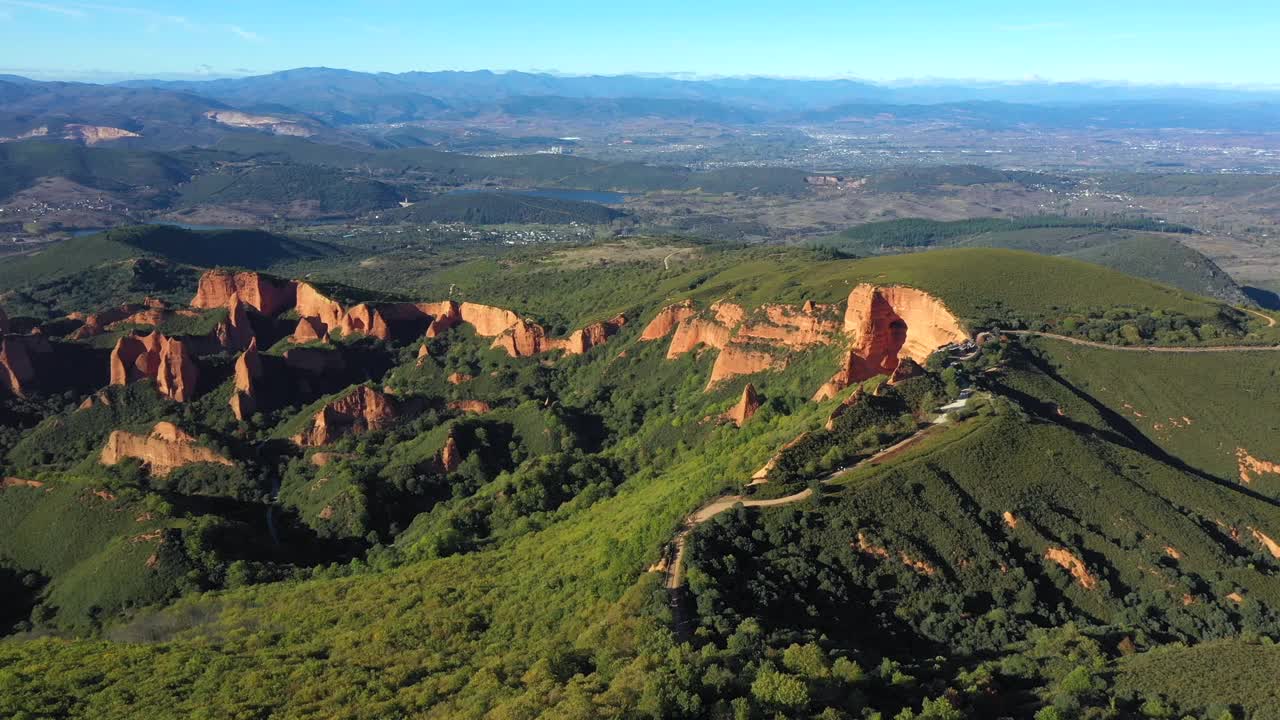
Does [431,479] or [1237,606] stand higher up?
[1237,606]

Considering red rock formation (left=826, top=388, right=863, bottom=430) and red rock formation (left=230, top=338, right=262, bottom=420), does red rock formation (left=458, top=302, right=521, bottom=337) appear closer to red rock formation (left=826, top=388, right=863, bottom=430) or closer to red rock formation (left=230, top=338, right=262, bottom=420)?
red rock formation (left=230, top=338, right=262, bottom=420)

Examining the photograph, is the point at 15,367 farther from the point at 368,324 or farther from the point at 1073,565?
the point at 1073,565

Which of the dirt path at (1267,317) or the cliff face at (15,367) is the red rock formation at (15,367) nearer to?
the cliff face at (15,367)

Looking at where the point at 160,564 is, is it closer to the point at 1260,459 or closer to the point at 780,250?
the point at 1260,459

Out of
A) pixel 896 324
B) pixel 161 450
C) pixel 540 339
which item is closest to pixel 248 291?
pixel 161 450

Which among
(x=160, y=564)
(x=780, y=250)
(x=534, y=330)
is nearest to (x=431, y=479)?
(x=160, y=564)

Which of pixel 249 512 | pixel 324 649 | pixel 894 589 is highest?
pixel 894 589
